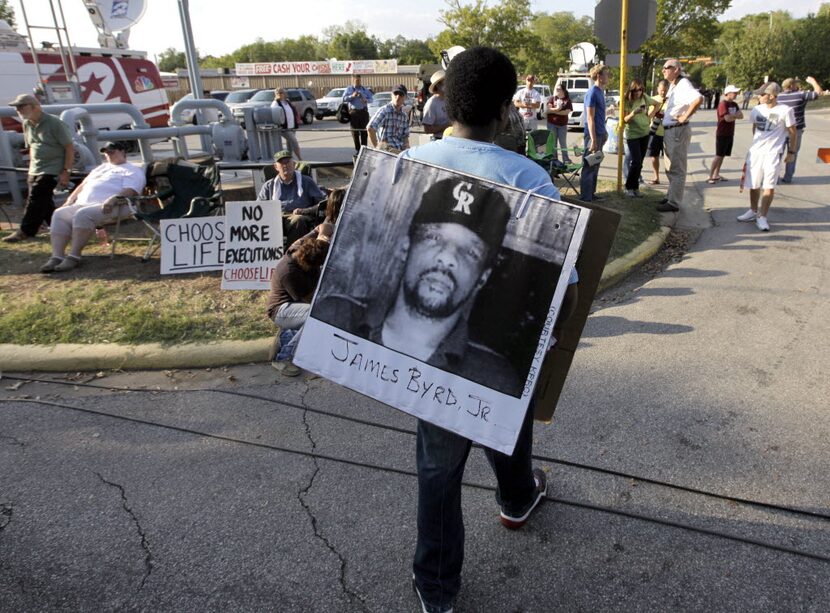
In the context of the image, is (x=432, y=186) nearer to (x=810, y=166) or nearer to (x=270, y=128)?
(x=270, y=128)

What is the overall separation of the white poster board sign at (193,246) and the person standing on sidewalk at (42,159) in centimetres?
235

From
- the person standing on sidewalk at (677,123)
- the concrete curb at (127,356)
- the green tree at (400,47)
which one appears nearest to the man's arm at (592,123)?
the person standing on sidewalk at (677,123)

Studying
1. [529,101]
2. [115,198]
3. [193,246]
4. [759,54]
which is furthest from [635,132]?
[759,54]

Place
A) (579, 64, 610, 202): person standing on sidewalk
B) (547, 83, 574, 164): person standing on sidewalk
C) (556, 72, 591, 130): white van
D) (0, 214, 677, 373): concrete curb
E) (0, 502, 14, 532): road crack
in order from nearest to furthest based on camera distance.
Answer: (0, 502, 14, 532): road crack → (0, 214, 677, 373): concrete curb → (579, 64, 610, 202): person standing on sidewalk → (547, 83, 574, 164): person standing on sidewalk → (556, 72, 591, 130): white van

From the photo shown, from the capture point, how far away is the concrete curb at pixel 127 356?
426cm

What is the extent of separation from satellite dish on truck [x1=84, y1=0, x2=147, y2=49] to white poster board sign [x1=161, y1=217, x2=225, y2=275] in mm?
10603

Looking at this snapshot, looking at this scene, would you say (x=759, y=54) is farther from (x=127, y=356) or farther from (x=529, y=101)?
(x=127, y=356)

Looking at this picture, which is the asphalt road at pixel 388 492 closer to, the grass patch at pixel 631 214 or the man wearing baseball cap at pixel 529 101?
the grass patch at pixel 631 214

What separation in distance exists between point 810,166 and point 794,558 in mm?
12545

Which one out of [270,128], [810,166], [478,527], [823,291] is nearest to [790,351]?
[823,291]

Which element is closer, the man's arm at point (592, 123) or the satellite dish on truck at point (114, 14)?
the man's arm at point (592, 123)

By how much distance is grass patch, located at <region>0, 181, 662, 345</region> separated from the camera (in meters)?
4.57

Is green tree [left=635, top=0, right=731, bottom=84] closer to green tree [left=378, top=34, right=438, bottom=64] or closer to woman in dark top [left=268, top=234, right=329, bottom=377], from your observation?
woman in dark top [left=268, top=234, right=329, bottom=377]

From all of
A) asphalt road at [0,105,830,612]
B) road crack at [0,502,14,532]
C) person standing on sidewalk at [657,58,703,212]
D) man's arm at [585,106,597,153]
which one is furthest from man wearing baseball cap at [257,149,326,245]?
person standing on sidewalk at [657,58,703,212]
